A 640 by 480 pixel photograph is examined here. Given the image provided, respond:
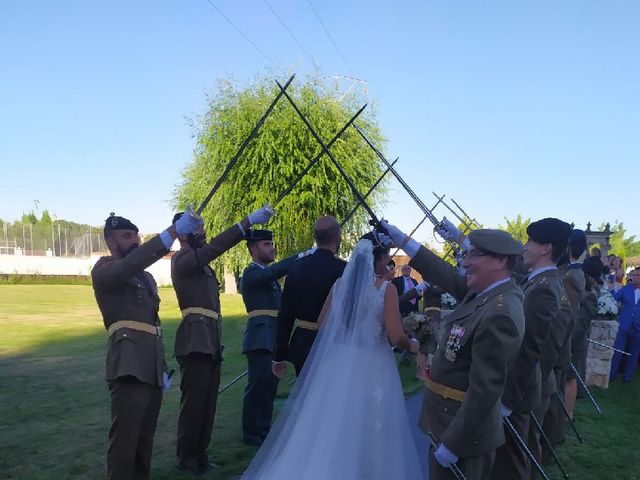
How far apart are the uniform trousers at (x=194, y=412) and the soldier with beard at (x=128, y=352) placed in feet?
2.69

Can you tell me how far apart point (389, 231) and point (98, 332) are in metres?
14.6

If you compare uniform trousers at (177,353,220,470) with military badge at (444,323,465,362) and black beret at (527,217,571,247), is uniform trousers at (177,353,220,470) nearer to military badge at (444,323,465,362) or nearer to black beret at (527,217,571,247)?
military badge at (444,323,465,362)

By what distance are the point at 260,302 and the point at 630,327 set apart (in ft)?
24.7

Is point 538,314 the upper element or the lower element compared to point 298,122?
lower

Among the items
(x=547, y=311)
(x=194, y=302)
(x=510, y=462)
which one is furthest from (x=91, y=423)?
(x=547, y=311)

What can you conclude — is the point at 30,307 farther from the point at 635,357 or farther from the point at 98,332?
the point at 635,357

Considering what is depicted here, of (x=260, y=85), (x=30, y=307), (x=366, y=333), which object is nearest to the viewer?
(x=366, y=333)

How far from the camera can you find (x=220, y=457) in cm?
577

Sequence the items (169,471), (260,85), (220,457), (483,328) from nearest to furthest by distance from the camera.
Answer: (483,328)
(169,471)
(220,457)
(260,85)

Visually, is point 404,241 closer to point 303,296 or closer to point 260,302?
point 303,296

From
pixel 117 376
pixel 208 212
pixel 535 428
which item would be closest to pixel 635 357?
pixel 535 428

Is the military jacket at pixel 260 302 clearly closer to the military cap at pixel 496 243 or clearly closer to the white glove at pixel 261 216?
the white glove at pixel 261 216

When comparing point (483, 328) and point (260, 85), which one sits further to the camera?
point (260, 85)

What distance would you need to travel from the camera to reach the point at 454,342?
3.08m
